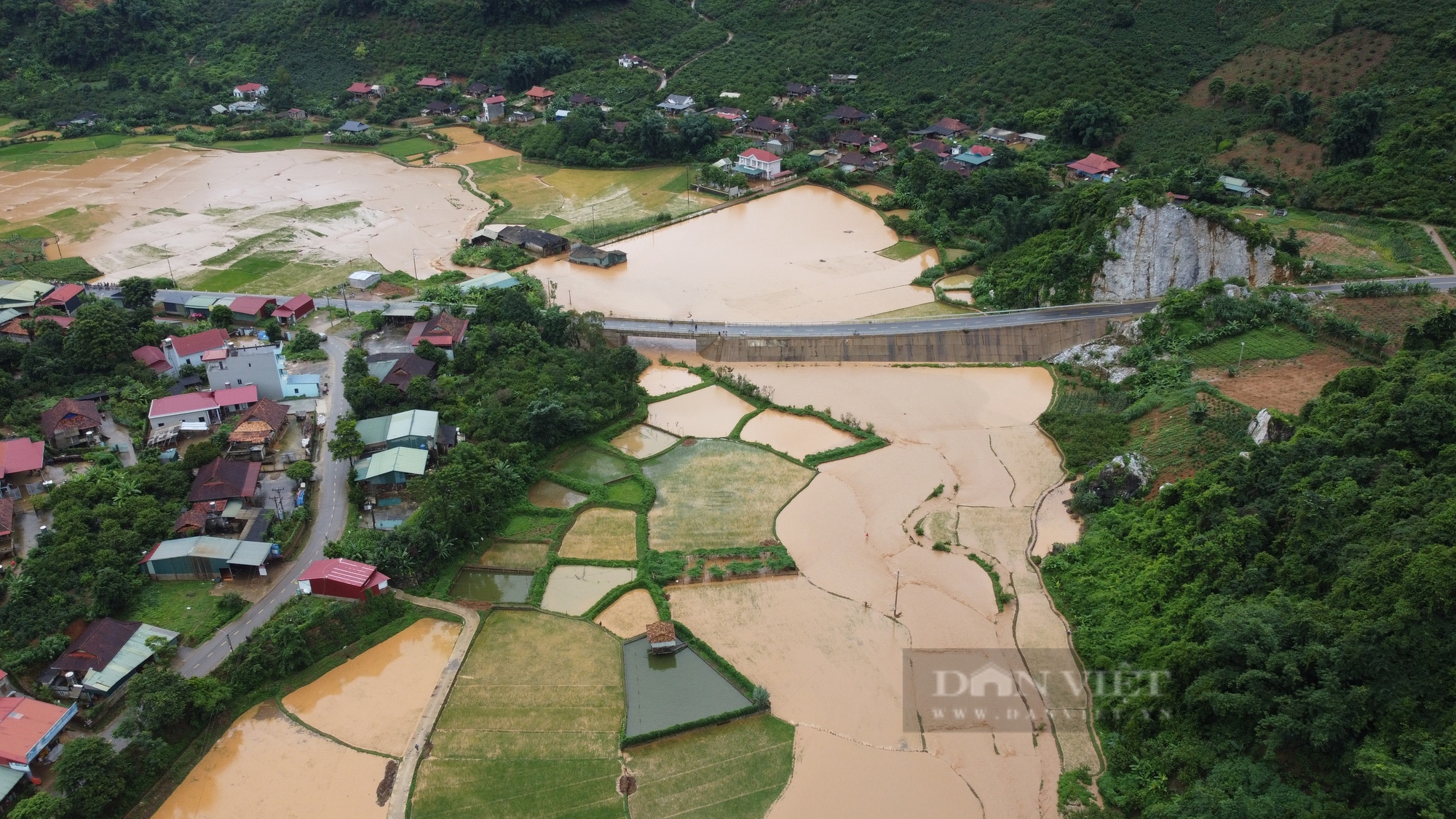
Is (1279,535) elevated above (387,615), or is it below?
above

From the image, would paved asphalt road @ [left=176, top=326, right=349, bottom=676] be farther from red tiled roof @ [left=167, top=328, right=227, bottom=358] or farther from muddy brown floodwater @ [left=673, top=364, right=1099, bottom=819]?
muddy brown floodwater @ [left=673, top=364, right=1099, bottom=819]

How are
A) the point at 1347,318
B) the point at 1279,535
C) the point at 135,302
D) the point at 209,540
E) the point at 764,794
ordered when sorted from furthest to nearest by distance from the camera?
the point at 135,302 < the point at 1347,318 < the point at 209,540 < the point at 1279,535 < the point at 764,794

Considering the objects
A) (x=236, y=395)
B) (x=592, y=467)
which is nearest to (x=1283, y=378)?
(x=592, y=467)

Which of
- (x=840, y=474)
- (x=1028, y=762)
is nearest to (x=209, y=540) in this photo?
(x=840, y=474)

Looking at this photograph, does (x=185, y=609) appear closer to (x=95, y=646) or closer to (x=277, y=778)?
(x=95, y=646)

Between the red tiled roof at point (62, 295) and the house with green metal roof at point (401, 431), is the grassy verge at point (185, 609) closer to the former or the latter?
the house with green metal roof at point (401, 431)

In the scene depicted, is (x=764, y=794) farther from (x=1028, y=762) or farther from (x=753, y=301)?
(x=753, y=301)

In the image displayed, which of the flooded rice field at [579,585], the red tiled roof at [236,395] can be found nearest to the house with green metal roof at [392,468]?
the flooded rice field at [579,585]
